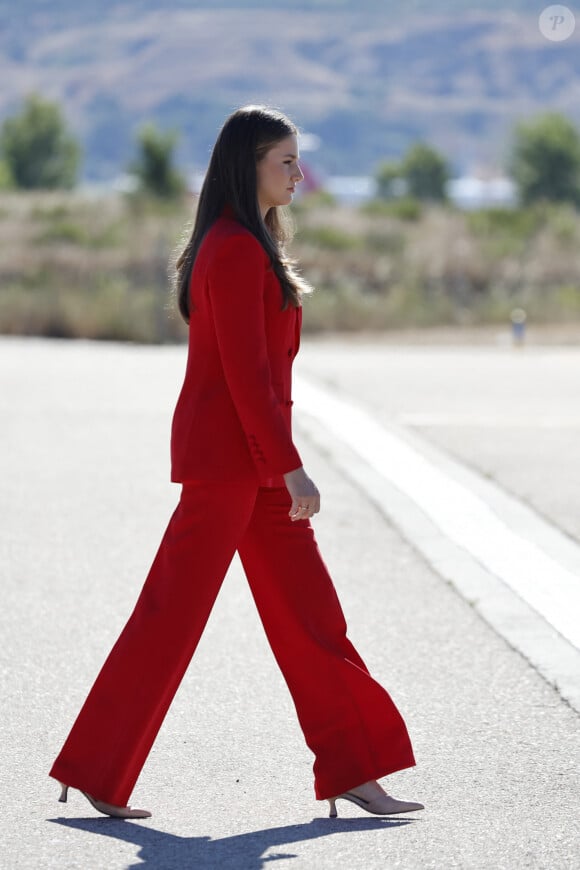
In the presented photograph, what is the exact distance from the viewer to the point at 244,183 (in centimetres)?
388

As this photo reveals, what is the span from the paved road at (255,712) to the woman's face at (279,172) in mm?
1434

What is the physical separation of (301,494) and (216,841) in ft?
2.64

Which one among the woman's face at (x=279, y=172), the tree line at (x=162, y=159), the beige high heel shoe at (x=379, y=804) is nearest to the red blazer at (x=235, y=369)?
the woman's face at (x=279, y=172)

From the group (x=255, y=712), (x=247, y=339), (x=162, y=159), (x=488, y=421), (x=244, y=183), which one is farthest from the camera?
(x=162, y=159)

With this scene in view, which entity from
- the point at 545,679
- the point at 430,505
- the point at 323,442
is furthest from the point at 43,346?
the point at 545,679

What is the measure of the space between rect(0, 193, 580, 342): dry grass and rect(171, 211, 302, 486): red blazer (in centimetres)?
1859

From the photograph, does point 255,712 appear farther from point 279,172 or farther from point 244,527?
point 279,172

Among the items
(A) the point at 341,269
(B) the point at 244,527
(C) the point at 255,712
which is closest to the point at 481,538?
(C) the point at 255,712

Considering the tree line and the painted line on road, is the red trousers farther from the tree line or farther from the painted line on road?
the tree line

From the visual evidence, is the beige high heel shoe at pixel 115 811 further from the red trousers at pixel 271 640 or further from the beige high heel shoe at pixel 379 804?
the beige high heel shoe at pixel 379 804

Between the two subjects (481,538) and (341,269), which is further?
(341,269)

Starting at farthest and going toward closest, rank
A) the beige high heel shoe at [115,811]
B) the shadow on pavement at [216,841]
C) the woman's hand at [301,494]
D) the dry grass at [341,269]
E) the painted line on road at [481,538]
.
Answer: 1. the dry grass at [341,269]
2. the painted line on road at [481,538]
3. the beige high heel shoe at [115,811]
4. the woman's hand at [301,494]
5. the shadow on pavement at [216,841]

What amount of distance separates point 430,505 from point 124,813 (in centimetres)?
520

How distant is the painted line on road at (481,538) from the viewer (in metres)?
6.03
